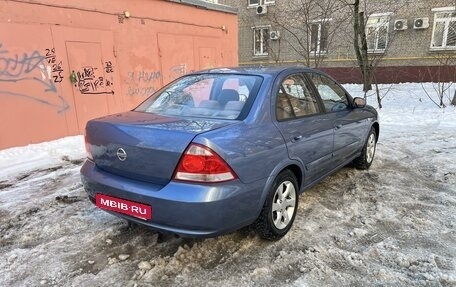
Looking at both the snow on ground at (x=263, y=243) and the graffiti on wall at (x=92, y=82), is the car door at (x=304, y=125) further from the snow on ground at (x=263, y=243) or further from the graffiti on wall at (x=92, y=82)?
the graffiti on wall at (x=92, y=82)

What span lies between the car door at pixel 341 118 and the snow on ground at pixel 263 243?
0.47 metres

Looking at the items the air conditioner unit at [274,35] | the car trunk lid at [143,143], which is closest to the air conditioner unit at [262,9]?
the air conditioner unit at [274,35]

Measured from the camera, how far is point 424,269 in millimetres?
2730

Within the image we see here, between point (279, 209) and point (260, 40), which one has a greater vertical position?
point (260, 40)

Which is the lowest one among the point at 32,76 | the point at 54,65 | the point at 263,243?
the point at 263,243

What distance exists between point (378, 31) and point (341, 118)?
15784 millimetres

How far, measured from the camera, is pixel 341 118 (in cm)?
412

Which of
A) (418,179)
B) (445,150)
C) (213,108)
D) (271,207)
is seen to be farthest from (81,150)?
(445,150)

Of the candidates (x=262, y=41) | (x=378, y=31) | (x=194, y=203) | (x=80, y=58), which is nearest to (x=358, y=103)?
(x=194, y=203)

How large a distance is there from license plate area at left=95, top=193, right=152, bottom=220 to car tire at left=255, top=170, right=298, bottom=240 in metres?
0.93

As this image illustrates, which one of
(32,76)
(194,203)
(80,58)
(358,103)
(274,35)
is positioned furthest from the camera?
(274,35)

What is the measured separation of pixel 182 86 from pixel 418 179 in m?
3.29

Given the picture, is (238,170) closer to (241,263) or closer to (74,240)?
(241,263)

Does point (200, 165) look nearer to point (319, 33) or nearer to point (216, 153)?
point (216, 153)
